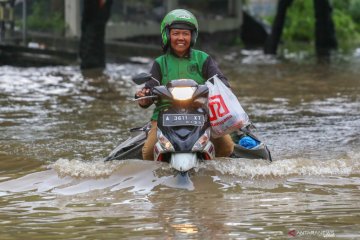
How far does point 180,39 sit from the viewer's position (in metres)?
7.95

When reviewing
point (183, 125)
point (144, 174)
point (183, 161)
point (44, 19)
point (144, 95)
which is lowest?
point (144, 174)

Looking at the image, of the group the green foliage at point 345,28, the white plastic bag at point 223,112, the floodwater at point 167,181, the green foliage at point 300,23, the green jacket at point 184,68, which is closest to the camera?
the floodwater at point 167,181

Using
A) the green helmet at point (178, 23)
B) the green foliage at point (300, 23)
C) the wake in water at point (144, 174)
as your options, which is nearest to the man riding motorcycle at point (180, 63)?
the green helmet at point (178, 23)

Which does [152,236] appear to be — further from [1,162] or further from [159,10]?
[159,10]

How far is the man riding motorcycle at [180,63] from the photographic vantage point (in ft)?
26.0

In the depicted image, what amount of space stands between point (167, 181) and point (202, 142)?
519mm

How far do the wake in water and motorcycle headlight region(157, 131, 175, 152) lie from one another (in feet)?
1.07

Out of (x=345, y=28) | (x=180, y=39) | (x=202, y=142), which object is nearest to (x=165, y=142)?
(x=202, y=142)

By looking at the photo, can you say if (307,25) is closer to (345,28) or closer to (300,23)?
(300,23)

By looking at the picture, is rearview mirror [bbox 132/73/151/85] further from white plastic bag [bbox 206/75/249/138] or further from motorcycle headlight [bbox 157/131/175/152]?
white plastic bag [bbox 206/75/249/138]

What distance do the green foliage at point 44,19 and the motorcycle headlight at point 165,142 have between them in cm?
1596

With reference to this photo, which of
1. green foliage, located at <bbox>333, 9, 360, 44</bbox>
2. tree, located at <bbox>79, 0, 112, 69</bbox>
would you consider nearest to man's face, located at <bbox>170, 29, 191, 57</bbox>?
tree, located at <bbox>79, 0, 112, 69</bbox>

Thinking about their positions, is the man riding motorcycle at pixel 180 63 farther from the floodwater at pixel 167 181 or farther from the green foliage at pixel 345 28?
the green foliage at pixel 345 28

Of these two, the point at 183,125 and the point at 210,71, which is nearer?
the point at 183,125
